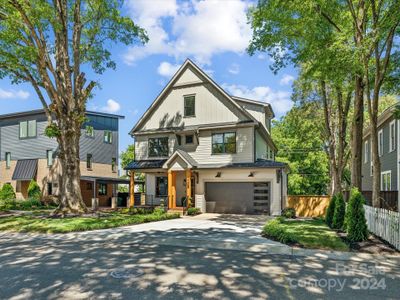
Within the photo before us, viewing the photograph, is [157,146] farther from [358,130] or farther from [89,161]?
[358,130]

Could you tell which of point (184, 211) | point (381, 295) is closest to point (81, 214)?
point (184, 211)

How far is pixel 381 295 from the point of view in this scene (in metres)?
5.66

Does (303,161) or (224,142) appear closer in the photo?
(224,142)

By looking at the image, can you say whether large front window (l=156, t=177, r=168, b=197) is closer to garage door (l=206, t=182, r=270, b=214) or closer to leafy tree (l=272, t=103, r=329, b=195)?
garage door (l=206, t=182, r=270, b=214)

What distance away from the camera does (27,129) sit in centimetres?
3288

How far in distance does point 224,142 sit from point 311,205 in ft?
24.9

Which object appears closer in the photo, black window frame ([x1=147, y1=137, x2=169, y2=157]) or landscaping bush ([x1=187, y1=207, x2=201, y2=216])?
landscaping bush ([x1=187, y1=207, x2=201, y2=216])

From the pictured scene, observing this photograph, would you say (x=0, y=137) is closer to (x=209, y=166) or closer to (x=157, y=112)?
(x=157, y=112)

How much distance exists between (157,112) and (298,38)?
12.7 m

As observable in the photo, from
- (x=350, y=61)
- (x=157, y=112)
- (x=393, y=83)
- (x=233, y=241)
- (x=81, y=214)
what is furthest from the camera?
(x=157, y=112)

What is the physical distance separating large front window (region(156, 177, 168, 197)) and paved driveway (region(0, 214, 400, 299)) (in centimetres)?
1337

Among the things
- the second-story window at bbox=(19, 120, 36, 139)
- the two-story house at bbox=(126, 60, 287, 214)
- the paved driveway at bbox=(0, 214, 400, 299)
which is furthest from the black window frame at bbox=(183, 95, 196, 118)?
the second-story window at bbox=(19, 120, 36, 139)

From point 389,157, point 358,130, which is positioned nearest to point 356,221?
point 358,130

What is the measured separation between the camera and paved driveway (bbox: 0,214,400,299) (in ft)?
18.7
